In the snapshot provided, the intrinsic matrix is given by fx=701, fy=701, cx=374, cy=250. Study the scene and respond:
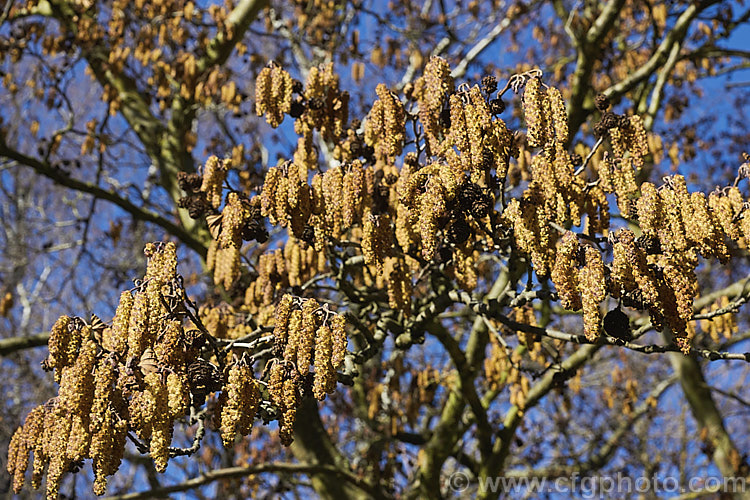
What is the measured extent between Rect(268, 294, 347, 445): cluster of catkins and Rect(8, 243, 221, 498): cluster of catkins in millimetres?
266

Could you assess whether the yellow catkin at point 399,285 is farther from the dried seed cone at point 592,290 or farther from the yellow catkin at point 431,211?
the dried seed cone at point 592,290

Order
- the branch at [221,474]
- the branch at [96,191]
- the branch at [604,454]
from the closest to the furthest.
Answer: the branch at [221,474]
the branch at [96,191]
the branch at [604,454]

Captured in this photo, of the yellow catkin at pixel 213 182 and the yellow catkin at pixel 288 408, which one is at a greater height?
the yellow catkin at pixel 213 182

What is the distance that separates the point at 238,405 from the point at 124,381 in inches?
15.0

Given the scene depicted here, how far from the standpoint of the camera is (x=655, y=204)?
265 cm

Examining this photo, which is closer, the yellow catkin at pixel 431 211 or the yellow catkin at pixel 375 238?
the yellow catkin at pixel 431 211

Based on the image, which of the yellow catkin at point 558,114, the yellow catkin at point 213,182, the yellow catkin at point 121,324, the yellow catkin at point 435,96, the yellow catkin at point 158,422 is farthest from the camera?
the yellow catkin at point 213,182

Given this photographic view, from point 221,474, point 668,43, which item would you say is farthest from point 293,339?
point 668,43

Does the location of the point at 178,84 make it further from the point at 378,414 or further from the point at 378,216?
the point at 378,216

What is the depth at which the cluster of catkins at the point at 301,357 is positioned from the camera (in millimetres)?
2447

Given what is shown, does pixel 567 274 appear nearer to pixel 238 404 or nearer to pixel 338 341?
pixel 338 341

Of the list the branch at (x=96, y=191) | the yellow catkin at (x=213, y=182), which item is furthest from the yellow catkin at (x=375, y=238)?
the branch at (x=96, y=191)

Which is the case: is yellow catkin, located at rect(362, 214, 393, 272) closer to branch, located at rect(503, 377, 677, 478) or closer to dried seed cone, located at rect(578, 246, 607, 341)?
dried seed cone, located at rect(578, 246, 607, 341)

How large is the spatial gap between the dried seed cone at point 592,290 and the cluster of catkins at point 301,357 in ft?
2.76
